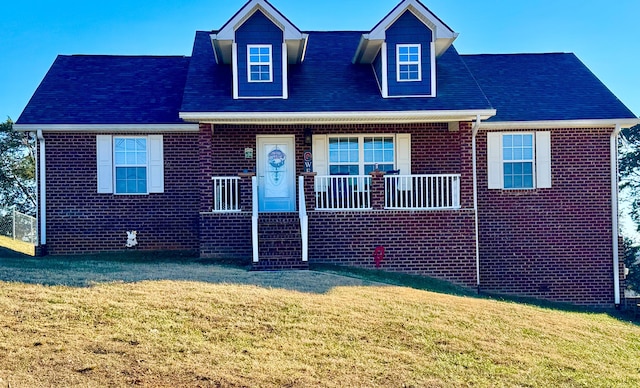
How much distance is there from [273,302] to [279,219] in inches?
210

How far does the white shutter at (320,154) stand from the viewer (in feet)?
54.2

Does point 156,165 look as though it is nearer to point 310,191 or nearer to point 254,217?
point 254,217

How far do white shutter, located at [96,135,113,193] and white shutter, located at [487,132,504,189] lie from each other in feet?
31.4

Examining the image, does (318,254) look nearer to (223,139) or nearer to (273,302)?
(223,139)

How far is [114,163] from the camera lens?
656 inches

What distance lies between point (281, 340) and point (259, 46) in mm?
9418

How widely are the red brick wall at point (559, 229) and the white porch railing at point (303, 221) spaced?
4596 millimetres

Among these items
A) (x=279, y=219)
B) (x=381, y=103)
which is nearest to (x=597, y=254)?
(x=381, y=103)

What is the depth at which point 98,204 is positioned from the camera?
16656mm

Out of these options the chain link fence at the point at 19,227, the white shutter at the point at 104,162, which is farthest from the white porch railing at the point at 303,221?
the chain link fence at the point at 19,227

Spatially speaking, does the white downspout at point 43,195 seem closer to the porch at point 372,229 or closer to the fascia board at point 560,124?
the porch at point 372,229

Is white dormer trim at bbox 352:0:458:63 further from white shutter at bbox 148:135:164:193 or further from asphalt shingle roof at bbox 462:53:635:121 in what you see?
white shutter at bbox 148:135:164:193

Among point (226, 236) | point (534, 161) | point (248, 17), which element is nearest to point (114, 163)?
point (226, 236)

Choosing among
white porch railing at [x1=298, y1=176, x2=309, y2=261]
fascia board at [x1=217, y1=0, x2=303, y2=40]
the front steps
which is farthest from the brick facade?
fascia board at [x1=217, y1=0, x2=303, y2=40]
